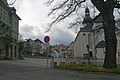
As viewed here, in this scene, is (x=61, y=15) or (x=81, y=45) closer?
(x=61, y=15)

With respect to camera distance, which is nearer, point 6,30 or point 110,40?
point 110,40

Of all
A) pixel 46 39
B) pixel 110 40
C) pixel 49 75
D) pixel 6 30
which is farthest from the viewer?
pixel 6 30

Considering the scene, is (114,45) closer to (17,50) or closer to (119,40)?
(119,40)

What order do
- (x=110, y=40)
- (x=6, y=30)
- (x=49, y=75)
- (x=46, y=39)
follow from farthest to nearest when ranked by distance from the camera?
1. (x=6, y=30)
2. (x=46, y=39)
3. (x=110, y=40)
4. (x=49, y=75)

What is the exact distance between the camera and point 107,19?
1412 cm

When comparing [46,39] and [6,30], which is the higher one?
[6,30]

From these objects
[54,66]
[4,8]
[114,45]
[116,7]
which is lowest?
[54,66]

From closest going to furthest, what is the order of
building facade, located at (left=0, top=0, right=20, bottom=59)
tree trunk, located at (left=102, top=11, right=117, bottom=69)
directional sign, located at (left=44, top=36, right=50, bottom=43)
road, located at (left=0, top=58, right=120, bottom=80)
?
road, located at (left=0, top=58, right=120, bottom=80), tree trunk, located at (left=102, top=11, right=117, bottom=69), directional sign, located at (left=44, top=36, right=50, bottom=43), building facade, located at (left=0, top=0, right=20, bottom=59)

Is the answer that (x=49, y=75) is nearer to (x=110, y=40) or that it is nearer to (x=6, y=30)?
(x=110, y=40)

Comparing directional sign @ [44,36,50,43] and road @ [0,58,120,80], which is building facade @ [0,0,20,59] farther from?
road @ [0,58,120,80]

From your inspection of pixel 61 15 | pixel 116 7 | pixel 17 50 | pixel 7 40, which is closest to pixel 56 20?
pixel 61 15

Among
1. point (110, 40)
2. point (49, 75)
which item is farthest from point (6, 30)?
point (49, 75)

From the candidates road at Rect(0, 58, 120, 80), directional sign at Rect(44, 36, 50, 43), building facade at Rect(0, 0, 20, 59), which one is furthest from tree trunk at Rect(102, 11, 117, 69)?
building facade at Rect(0, 0, 20, 59)

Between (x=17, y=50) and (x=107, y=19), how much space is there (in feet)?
118
